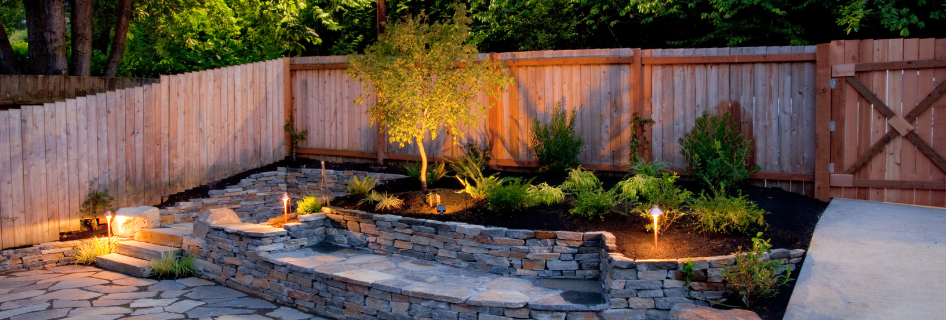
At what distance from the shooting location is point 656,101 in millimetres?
8125

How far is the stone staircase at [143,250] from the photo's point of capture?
24.3ft

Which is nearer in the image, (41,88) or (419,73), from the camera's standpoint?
(419,73)

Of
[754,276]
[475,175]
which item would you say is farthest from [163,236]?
[754,276]

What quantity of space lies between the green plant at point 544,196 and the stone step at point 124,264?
162 inches

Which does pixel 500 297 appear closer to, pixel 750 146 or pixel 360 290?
pixel 360 290

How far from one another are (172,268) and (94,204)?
5.75 feet

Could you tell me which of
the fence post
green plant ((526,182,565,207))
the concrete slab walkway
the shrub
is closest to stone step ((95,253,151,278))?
green plant ((526,182,565,207))

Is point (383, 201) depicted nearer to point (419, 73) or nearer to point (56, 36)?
point (419, 73)

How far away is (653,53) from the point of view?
8086 mm

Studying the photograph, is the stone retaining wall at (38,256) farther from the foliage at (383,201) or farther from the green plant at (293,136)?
the green plant at (293,136)

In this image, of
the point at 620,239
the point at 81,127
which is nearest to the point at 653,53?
the point at 620,239

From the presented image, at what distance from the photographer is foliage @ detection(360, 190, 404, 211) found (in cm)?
729

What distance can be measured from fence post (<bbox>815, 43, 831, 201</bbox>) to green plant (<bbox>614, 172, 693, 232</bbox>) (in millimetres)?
1613

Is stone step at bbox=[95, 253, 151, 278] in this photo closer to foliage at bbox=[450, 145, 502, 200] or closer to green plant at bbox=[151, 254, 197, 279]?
green plant at bbox=[151, 254, 197, 279]
